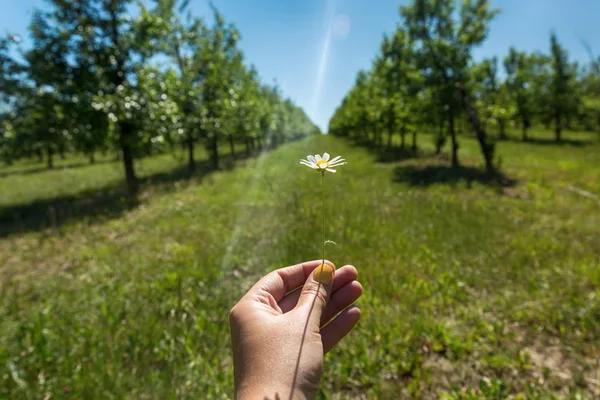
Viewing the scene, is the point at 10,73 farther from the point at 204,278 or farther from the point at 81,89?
the point at 204,278

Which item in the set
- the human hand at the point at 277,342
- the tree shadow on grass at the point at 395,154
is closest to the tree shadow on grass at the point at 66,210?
the human hand at the point at 277,342

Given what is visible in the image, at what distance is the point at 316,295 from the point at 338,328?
0.55 meters

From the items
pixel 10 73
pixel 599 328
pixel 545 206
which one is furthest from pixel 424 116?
pixel 10 73

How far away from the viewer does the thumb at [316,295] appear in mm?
1744

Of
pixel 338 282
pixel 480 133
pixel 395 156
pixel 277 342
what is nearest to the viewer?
pixel 277 342

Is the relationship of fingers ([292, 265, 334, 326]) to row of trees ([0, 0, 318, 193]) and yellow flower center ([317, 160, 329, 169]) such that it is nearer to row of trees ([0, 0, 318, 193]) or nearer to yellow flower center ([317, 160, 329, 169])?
yellow flower center ([317, 160, 329, 169])

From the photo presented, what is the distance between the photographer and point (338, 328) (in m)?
2.22

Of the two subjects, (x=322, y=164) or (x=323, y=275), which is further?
(x=323, y=275)

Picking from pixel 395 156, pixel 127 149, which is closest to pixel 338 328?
pixel 127 149

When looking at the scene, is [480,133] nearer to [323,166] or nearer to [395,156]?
[395,156]

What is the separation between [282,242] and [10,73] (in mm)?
14148

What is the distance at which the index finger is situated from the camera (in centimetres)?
215

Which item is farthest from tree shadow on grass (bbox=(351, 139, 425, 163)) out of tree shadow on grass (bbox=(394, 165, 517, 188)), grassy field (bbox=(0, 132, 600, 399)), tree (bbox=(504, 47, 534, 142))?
tree (bbox=(504, 47, 534, 142))

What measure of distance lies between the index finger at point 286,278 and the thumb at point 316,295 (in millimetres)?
261
